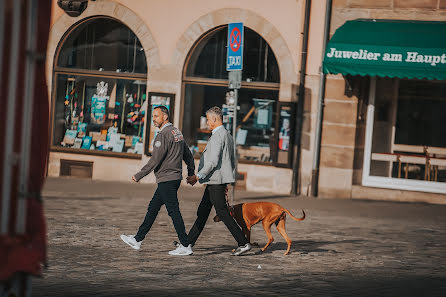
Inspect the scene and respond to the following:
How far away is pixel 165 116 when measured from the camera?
10.1 m

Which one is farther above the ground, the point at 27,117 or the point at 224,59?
the point at 224,59

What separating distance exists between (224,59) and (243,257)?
9346 mm

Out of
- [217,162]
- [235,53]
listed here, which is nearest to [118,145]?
[235,53]

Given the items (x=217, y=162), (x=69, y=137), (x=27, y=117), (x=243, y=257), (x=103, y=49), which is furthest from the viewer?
(x=69, y=137)

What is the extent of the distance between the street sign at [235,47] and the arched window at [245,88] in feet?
12.4

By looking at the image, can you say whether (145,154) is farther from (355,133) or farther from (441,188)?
(441,188)

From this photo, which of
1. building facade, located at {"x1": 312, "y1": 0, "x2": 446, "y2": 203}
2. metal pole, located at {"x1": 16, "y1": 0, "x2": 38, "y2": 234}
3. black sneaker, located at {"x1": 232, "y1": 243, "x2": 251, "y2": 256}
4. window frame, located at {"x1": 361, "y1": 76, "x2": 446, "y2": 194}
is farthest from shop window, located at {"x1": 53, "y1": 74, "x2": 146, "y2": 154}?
metal pole, located at {"x1": 16, "y1": 0, "x2": 38, "y2": 234}

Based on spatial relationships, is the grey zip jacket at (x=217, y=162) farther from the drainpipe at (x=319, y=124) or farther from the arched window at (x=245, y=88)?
the arched window at (x=245, y=88)

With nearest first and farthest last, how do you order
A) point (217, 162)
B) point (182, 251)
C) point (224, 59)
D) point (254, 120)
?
1. point (217, 162)
2. point (182, 251)
3. point (254, 120)
4. point (224, 59)

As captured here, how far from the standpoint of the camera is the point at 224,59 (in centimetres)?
1889

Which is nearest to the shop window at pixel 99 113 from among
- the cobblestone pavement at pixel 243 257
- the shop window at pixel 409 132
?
the cobblestone pavement at pixel 243 257

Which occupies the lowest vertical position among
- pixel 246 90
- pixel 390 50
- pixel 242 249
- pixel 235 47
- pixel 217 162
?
pixel 242 249

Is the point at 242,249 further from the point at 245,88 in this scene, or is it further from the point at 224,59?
the point at 224,59

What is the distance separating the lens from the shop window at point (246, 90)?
18.5 meters
